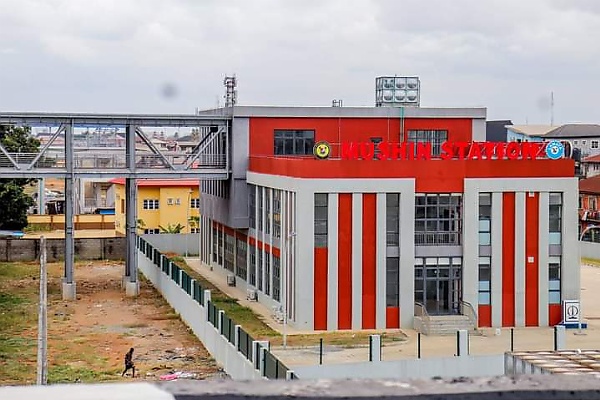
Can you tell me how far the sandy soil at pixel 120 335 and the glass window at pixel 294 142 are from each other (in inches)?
274

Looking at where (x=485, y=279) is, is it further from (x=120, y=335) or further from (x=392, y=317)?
(x=120, y=335)

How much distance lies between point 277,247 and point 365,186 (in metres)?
4.33

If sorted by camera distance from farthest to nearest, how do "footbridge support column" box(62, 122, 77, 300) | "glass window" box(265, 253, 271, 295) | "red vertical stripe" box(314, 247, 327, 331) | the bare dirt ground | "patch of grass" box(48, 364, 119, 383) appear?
"footbridge support column" box(62, 122, 77, 300) → "glass window" box(265, 253, 271, 295) → "red vertical stripe" box(314, 247, 327, 331) → the bare dirt ground → "patch of grass" box(48, 364, 119, 383)

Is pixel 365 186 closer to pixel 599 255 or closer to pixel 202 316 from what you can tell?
pixel 202 316

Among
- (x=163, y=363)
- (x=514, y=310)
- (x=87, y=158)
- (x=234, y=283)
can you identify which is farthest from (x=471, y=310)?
(x=87, y=158)

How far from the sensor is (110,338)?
28.6 m

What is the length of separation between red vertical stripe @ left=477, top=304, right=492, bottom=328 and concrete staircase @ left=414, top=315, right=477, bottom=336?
2.22 ft

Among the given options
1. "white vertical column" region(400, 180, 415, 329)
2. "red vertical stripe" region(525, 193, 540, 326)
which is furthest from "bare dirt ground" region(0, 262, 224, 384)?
"red vertical stripe" region(525, 193, 540, 326)

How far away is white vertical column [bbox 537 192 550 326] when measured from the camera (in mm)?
28125

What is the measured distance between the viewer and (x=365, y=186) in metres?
27.6

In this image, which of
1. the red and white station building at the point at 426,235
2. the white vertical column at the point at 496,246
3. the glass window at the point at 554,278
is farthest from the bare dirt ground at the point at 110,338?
the glass window at the point at 554,278

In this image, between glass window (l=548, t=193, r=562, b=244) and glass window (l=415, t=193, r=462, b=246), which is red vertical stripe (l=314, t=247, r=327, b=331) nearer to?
glass window (l=415, t=193, r=462, b=246)

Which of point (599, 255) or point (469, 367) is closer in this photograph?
point (469, 367)

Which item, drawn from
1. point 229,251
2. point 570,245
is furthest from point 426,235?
point 229,251
